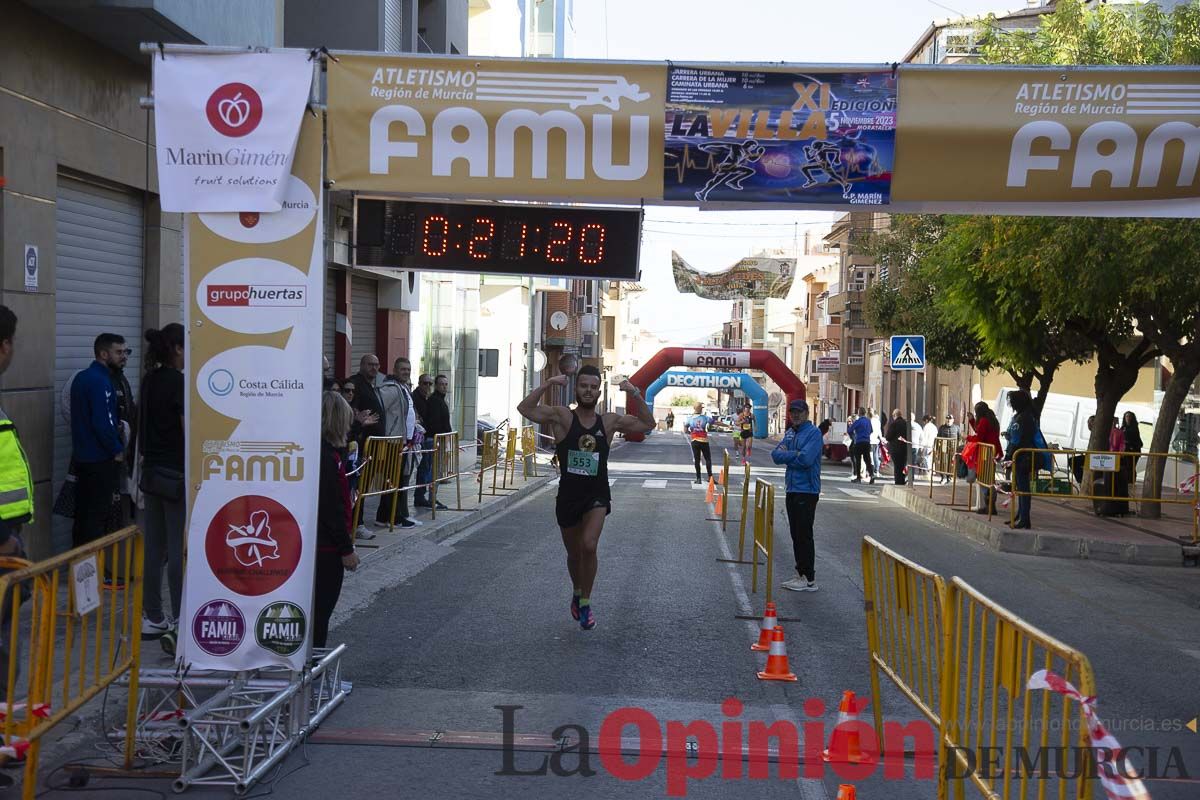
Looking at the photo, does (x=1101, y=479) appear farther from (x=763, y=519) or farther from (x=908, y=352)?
(x=763, y=519)

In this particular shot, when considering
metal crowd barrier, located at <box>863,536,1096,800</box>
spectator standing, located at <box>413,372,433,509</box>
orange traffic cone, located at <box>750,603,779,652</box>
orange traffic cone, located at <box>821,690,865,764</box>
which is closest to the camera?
metal crowd barrier, located at <box>863,536,1096,800</box>

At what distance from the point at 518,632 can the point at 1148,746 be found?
15.2 ft

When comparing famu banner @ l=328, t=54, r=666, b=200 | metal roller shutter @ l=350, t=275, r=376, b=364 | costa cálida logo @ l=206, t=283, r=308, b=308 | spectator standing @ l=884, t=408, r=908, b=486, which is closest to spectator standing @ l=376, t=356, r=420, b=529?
metal roller shutter @ l=350, t=275, r=376, b=364

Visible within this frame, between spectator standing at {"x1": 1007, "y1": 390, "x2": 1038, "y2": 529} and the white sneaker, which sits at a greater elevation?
spectator standing at {"x1": 1007, "y1": 390, "x2": 1038, "y2": 529}

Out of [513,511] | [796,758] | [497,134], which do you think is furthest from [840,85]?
[513,511]

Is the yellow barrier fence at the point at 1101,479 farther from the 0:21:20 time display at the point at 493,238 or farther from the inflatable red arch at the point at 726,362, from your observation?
the inflatable red arch at the point at 726,362

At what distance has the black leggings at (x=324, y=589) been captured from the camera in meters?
7.43

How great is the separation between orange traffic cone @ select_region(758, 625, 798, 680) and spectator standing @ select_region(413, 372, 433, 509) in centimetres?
913

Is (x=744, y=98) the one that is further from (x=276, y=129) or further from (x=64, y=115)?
(x=64, y=115)

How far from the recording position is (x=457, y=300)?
32.8m

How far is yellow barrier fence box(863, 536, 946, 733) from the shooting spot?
18.7 ft

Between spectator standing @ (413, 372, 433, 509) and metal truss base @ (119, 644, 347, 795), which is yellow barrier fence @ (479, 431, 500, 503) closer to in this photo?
spectator standing @ (413, 372, 433, 509)

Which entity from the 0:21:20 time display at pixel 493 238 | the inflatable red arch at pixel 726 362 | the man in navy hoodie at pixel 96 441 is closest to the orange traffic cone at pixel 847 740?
the 0:21:20 time display at pixel 493 238

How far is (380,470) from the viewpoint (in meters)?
14.6
